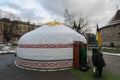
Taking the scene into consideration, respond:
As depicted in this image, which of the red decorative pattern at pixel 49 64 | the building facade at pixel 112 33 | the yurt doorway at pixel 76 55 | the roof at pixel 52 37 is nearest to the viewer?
the red decorative pattern at pixel 49 64

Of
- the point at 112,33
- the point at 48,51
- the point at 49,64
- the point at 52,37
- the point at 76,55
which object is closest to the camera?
the point at 49,64

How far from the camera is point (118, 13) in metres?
39.1

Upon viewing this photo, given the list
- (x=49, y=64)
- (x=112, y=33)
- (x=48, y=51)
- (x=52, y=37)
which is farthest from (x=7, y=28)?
(x=49, y=64)

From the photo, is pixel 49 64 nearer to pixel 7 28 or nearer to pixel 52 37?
pixel 52 37

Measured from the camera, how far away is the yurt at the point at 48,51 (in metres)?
9.74

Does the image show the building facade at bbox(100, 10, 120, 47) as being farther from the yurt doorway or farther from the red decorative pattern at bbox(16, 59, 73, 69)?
the red decorative pattern at bbox(16, 59, 73, 69)

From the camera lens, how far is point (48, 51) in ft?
32.1

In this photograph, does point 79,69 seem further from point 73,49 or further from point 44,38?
point 44,38

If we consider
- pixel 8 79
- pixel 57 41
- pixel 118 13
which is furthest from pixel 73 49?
pixel 118 13

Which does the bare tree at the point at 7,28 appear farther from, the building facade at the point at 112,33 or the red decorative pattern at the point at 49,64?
the red decorative pattern at the point at 49,64

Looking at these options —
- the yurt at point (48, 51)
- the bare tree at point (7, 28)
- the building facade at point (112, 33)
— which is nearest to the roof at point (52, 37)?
the yurt at point (48, 51)

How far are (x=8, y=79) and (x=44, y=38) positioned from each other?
359 centimetres

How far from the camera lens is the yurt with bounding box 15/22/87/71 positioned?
9742 mm

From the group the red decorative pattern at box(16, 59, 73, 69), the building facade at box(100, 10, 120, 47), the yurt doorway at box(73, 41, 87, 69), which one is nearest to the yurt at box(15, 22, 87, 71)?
the red decorative pattern at box(16, 59, 73, 69)
